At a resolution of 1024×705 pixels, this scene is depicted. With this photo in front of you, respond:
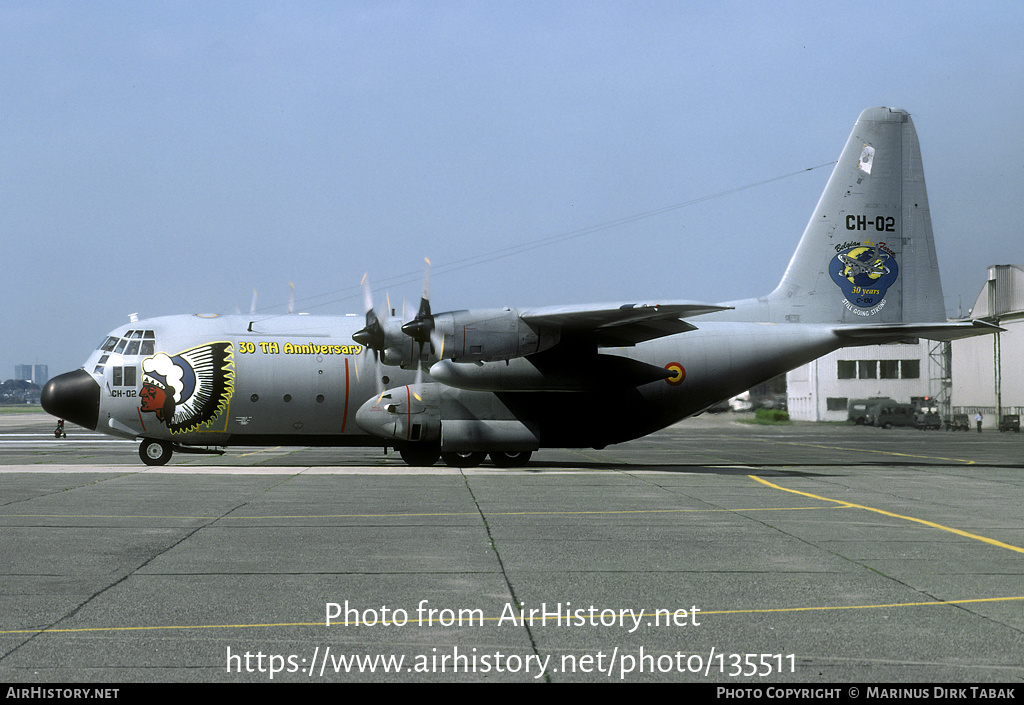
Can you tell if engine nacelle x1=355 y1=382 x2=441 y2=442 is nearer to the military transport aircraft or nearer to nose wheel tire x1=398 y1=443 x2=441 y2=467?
the military transport aircraft

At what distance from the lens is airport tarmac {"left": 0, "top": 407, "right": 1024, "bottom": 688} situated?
6559 mm

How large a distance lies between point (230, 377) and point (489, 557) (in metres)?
16.7

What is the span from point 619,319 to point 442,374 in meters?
5.13

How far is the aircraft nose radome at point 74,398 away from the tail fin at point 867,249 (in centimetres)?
2040

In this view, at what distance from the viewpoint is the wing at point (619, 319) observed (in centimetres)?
2267

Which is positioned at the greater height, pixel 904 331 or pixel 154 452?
pixel 904 331

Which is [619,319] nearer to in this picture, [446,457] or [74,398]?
[446,457]

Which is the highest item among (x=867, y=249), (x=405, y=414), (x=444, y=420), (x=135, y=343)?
(x=867, y=249)

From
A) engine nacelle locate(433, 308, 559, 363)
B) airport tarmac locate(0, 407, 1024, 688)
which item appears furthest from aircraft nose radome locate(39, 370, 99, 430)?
engine nacelle locate(433, 308, 559, 363)

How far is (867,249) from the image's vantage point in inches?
1144

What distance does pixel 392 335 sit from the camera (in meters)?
24.4

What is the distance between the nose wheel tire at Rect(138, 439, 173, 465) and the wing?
449 inches

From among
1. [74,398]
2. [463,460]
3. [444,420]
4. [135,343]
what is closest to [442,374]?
[444,420]
